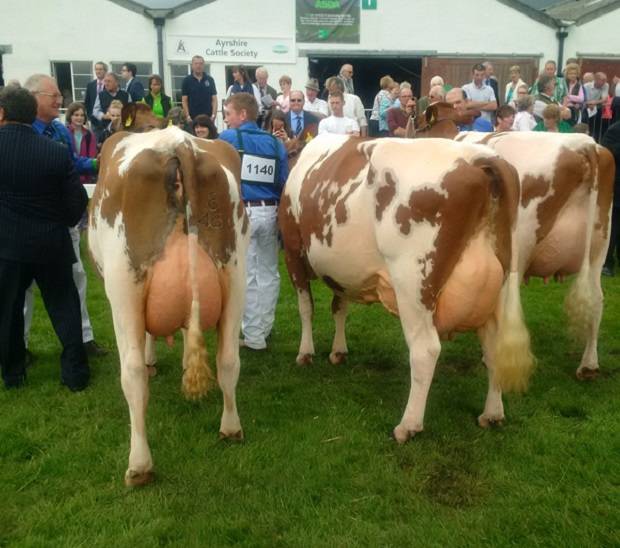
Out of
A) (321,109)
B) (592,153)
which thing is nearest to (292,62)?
(321,109)

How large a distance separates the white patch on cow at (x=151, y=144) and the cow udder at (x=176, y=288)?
46 cm

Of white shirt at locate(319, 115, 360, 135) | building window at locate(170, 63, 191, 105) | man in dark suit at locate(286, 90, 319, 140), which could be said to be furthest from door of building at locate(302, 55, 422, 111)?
white shirt at locate(319, 115, 360, 135)

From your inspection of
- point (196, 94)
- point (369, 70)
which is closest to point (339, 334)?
point (196, 94)

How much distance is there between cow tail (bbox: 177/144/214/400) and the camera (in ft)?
12.2

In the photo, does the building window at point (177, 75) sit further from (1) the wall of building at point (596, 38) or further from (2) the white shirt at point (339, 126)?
(1) the wall of building at point (596, 38)

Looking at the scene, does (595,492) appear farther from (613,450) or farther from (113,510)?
(113,510)

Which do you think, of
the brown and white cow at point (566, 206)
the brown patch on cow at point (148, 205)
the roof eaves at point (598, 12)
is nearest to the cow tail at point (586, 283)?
the brown and white cow at point (566, 206)

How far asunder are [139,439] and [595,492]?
8.42ft

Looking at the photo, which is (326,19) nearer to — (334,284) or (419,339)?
(334,284)

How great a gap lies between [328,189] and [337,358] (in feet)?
5.70

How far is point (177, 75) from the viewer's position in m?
18.5

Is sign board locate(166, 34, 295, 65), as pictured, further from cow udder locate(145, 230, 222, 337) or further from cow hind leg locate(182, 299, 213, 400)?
cow hind leg locate(182, 299, 213, 400)

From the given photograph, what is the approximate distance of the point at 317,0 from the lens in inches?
732

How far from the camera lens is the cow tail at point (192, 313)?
12.2 ft
